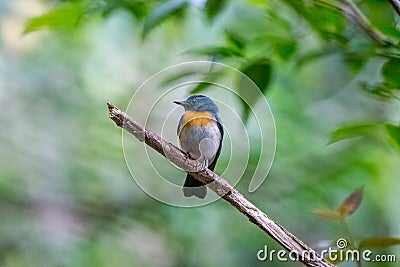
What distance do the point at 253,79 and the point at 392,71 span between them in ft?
0.40

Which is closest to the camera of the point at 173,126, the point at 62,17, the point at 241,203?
the point at 241,203

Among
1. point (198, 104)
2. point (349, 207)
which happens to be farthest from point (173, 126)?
point (349, 207)

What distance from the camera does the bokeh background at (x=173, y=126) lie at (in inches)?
21.6

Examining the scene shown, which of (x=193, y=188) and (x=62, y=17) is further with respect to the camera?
(x=62, y=17)

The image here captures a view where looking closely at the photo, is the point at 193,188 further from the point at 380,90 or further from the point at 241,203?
the point at 380,90

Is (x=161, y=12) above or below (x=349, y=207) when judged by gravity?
above

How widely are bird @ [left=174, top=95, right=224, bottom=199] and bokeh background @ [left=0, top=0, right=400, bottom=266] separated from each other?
0.05m

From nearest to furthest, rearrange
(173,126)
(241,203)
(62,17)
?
(241,203) → (173,126) → (62,17)

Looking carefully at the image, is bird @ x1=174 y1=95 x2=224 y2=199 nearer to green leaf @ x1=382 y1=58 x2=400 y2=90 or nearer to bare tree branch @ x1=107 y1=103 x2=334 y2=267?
bare tree branch @ x1=107 y1=103 x2=334 y2=267

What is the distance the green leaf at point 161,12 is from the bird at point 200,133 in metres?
0.08

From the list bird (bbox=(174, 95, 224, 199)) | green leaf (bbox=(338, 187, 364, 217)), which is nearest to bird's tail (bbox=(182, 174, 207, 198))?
bird (bbox=(174, 95, 224, 199))

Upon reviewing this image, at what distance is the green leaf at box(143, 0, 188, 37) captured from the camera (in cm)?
52

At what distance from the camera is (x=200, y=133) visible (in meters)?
0.46

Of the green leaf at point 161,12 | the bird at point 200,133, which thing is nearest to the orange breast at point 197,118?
the bird at point 200,133
